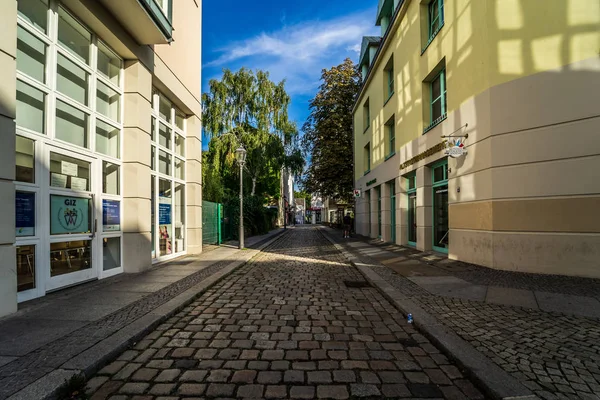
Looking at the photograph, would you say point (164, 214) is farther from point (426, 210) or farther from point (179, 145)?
point (426, 210)

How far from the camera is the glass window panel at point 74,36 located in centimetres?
604

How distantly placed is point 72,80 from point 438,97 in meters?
10.3

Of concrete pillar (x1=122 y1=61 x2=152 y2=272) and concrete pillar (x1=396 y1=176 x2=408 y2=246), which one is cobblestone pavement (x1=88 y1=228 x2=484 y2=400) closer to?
concrete pillar (x1=122 y1=61 x2=152 y2=272)

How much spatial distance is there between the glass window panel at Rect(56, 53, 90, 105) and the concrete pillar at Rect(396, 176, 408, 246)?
1150 cm

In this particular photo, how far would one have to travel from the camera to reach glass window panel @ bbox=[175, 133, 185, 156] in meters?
11.2

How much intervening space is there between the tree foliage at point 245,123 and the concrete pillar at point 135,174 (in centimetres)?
1694

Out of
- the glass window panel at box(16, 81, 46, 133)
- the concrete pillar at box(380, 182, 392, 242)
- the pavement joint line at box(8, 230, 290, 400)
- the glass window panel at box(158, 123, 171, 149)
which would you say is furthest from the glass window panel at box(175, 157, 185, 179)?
the concrete pillar at box(380, 182, 392, 242)

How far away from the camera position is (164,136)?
10102 millimetres

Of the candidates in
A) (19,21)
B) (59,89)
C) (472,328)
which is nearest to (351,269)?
(472,328)

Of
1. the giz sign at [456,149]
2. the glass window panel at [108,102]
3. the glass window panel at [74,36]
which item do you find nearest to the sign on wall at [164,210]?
the glass window panel at [108,102]

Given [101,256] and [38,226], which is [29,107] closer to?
[38,226]

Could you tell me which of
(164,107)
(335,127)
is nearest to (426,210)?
(164,107)

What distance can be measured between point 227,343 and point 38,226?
3.87 meters

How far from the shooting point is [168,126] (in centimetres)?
1030
